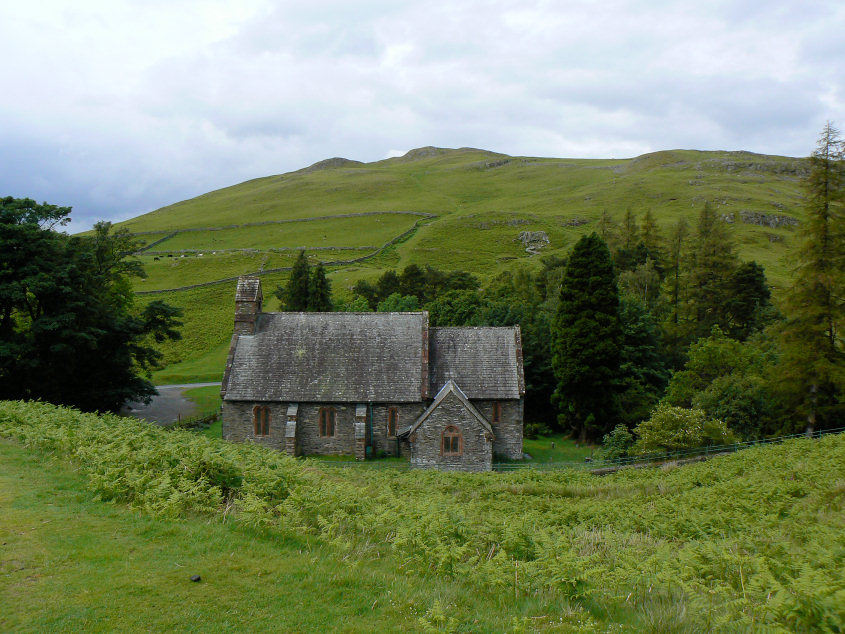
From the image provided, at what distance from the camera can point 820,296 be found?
27.5m

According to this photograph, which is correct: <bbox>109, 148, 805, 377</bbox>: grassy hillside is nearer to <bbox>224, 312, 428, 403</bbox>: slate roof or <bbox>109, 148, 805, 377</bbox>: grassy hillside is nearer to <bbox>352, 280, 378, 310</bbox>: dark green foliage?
<bbox>352, 280, 378, 310</bbox>: dark green foliage

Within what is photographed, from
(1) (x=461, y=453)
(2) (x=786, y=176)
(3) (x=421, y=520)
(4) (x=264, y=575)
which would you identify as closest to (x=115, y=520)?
(4) (x=264, y=575)

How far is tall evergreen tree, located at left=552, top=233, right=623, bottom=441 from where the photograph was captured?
3641 cm

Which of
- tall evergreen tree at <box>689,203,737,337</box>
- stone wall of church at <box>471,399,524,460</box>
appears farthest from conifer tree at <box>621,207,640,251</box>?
stone wall of church at <box>471,399,524,460</box>

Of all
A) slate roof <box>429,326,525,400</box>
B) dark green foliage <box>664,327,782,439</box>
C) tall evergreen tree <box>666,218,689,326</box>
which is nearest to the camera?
dark green foliage <box>664,327,782,439</box>

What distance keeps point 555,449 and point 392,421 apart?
11259 mm

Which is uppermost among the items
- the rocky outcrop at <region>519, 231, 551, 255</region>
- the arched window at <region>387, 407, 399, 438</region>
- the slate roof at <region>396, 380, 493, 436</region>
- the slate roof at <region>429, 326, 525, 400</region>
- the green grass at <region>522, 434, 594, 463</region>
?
the rocky outcrop at <region>519, 231, 551, 255</region>

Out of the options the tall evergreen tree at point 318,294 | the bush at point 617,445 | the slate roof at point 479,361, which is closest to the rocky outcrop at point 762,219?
the tall evergreen tree at point 318,294

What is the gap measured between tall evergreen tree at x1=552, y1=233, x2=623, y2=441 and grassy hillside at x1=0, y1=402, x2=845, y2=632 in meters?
18.2

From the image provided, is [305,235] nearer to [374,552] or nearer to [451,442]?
[451,442]

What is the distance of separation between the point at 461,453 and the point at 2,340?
27656mm

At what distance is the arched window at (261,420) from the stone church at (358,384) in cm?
6

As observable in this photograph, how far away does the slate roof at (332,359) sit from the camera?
33250 mm

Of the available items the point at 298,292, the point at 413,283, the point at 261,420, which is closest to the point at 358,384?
the point at 261,420
